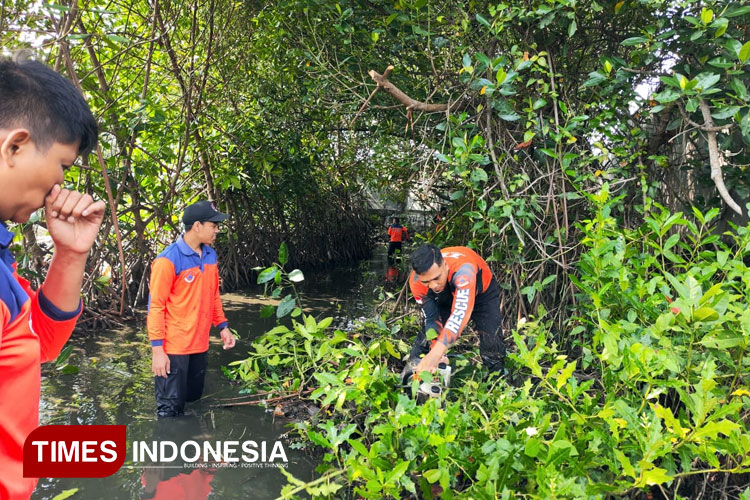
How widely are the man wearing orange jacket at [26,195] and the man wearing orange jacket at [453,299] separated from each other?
2455 millimetres

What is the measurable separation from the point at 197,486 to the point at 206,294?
1.34 meters

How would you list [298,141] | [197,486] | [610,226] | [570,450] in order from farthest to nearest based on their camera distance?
[298,141]
[610,226]
[197,486]
[570,450]

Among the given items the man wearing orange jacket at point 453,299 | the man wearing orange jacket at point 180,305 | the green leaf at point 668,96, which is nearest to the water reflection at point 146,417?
the man wearing orange jacket at point 180,305

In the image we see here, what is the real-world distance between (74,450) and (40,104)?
1.36 metres

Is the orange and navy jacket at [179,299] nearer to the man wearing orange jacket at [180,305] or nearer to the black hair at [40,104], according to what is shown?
the man wearing orange jacket at [180,305]

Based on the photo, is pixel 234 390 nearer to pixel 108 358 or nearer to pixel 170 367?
pixel 170 367

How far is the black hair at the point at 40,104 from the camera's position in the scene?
3.47ft

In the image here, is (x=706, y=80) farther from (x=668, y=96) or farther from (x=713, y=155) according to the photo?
(x=713, y=155)

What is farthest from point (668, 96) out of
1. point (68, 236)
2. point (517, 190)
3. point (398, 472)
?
point (68, 236)

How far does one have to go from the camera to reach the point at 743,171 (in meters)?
4.13

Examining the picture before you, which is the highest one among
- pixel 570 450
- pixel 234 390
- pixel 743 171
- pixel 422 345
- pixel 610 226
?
pixel 743 171

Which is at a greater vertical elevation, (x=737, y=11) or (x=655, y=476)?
(x=737, y=11)

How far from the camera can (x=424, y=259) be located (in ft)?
12.1

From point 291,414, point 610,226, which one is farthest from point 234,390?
point 610,226
